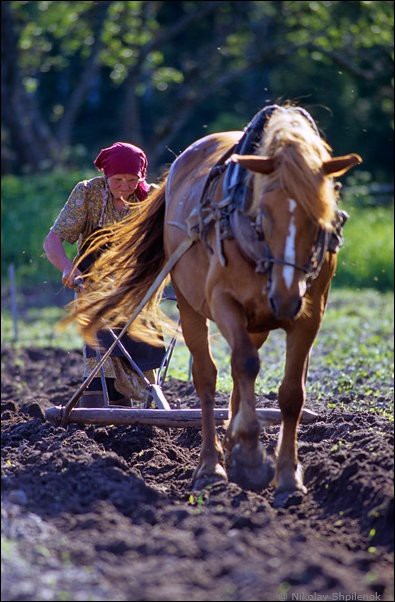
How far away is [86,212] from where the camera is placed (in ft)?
24.9

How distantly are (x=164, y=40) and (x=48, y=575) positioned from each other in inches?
829

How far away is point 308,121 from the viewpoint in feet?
20.1

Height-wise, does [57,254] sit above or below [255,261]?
below

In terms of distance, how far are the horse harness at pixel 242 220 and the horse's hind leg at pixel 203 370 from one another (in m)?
0.70

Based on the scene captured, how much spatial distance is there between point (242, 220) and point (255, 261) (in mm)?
237

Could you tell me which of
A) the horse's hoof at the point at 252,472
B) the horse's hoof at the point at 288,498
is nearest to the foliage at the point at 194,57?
the horse's hoof at the point at 288,498

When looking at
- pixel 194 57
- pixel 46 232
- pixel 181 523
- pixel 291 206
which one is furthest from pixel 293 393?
pixel 194 57

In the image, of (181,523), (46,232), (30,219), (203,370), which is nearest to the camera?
(181,523)

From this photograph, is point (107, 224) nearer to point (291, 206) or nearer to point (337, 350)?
point (291, 206)

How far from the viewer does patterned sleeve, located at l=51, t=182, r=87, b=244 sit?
296 inches

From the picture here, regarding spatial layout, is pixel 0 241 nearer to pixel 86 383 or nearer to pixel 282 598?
pixel 86 383

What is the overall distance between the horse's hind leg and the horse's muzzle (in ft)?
4.01

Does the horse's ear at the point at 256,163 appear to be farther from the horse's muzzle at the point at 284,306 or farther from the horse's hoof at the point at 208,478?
the horse's hoof at the point at 208,478

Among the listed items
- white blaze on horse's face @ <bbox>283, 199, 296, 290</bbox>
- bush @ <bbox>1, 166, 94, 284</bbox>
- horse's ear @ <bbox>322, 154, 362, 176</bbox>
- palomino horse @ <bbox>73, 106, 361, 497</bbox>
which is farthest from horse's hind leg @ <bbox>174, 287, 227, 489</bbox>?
bush @ <bbox>1, 166, 94, 284</bbox>
